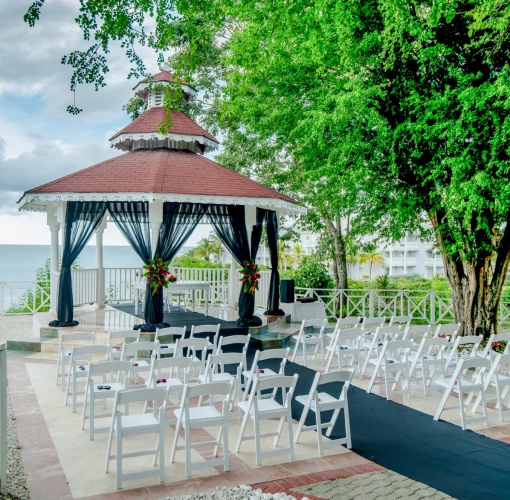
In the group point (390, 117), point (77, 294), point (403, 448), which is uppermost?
point (390, 117)

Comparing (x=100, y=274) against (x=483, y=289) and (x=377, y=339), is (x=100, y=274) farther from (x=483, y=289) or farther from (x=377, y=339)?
(x=483, y=289)

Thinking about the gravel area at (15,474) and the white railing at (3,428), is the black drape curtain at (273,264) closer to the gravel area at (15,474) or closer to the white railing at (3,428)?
the gravel area at (15,474)

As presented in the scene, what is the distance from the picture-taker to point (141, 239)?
10.7 m

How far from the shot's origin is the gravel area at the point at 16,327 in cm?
1176

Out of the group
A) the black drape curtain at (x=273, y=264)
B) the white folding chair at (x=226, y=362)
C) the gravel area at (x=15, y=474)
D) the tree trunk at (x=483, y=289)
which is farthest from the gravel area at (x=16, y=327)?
the tree trunk at (x=483, y=289)

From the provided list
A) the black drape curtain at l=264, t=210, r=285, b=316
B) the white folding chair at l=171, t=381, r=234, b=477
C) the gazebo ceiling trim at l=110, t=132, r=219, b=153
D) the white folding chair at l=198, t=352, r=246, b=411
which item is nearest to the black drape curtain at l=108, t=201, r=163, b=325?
the gazebo ceiling trim at l=110, t=132, r=219, b=153

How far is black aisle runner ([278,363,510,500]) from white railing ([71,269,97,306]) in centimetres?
847

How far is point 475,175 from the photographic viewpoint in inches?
347

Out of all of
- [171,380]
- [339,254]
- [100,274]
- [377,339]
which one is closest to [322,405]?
[171,380]

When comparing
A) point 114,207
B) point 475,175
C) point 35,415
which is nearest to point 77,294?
point 114,207

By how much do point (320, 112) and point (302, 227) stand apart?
864 cm

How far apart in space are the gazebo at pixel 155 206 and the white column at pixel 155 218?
0.02m

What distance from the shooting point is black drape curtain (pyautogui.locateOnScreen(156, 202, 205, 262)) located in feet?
35.3

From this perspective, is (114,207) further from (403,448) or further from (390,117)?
(403,448)
